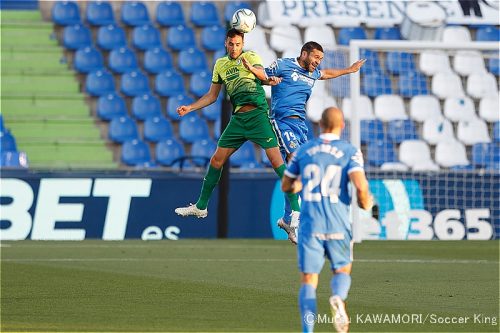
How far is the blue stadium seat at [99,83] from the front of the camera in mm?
27156

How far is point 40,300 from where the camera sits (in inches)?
→ 480

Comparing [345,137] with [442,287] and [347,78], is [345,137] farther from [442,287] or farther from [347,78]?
[442,287]

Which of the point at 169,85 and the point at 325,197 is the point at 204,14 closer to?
the point at 169,85

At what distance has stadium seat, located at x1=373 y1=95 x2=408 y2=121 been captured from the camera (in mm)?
26719

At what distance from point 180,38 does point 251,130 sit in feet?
50.3

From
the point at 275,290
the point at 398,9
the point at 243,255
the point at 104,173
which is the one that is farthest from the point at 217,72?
the point at 398,9

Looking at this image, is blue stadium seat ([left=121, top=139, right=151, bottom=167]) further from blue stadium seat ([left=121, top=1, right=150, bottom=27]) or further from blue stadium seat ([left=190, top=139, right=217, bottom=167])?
blue stadium seat ([left=121, top=1, right=150, bottom=27])

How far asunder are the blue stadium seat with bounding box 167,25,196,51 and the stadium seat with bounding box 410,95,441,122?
5.09 m

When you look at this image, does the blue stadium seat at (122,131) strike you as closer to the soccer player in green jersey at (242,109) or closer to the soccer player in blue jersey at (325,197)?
the soccer player in green jersey at (242,109)

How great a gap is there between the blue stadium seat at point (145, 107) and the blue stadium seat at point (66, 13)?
2.67 m

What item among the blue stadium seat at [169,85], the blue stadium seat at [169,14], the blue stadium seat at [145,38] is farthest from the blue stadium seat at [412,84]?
the blue stadium seat at [145,38]

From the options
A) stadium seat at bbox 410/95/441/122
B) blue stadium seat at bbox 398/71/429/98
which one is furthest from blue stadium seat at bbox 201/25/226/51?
stadium seat at bbox 410/95/441/122

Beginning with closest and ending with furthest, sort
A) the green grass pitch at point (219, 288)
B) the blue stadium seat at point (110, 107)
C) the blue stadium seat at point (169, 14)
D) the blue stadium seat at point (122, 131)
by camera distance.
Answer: the green grass pitch at point (219, 288)
the blue stadium seat at point (122, 131)
the blue stadium seat at point (110, 107)
the blue stadium seat at point (169, 14)

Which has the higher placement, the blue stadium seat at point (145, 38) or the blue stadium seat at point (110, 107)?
the blue stadium seat at point (145, 38)
